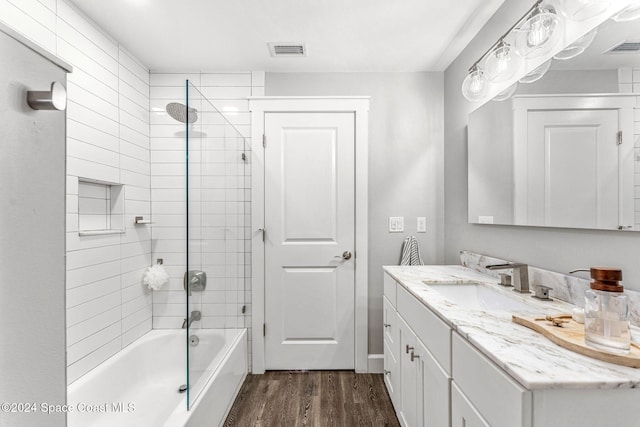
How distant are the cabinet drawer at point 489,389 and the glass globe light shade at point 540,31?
52.0 inches

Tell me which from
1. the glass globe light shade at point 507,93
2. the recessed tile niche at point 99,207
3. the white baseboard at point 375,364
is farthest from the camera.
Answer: the white baseboard at point 375,364

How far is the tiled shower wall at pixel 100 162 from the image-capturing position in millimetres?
1636

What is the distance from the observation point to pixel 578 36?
121 centimetres

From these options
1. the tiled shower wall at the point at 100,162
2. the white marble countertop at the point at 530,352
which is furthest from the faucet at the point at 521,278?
the tiled shower wall at the point at 100,162

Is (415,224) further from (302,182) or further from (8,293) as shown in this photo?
(8,293)

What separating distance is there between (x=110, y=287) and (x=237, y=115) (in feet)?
5.02

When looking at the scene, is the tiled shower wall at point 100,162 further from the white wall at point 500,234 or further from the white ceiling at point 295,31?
the white wall at point 500,234

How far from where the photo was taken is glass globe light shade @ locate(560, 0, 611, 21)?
110 cm

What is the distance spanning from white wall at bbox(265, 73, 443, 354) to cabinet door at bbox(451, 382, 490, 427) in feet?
4.58

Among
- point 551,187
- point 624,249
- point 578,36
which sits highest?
point 578,36

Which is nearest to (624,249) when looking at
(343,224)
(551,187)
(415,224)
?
(551,187)

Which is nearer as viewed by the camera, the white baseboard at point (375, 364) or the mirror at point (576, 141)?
the mirror at point (576, 141)

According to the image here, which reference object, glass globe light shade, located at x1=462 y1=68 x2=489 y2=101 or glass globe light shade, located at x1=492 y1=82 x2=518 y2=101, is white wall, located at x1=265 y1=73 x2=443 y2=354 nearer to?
glass globe light shade, located at x1=462 y1=68 x2=489 y2=101

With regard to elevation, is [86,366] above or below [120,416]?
above
